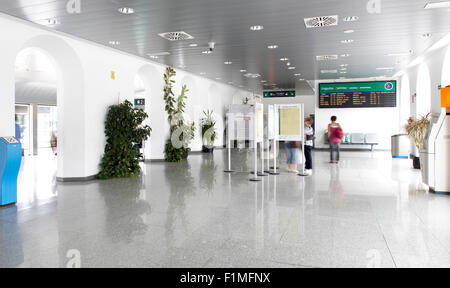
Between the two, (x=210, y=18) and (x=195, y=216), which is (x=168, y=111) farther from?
(x=195, y=216)

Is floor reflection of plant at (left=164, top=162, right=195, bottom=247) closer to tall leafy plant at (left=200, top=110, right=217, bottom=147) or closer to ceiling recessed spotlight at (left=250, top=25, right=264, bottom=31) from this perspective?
ceiling recessed spotlight at (left=250, top=25, right=264, bottom=31)

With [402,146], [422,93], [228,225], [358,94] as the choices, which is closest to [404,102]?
[358,94]

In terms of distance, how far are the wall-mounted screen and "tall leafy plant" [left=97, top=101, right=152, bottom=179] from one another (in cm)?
962

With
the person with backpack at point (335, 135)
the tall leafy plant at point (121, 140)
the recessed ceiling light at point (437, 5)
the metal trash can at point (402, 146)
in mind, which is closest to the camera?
the recessed ceiling light at point (437, 5)

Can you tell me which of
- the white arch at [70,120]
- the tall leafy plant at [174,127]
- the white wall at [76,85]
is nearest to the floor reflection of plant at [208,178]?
the tall leafy plant at [174,127]

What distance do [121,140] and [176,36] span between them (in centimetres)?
294

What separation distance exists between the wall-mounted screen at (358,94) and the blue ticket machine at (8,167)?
12696mm

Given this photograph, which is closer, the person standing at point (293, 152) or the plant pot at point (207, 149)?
the person standing at point (293, 152)

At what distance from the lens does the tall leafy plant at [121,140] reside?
26.8 ft

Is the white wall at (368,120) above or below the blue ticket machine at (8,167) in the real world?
above

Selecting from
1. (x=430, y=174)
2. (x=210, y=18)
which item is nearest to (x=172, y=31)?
(x=210, y=18)

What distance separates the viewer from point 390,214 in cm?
452

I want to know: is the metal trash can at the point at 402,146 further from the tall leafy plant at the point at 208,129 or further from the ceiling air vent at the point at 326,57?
the tall leafy plant at the point at 208,129
